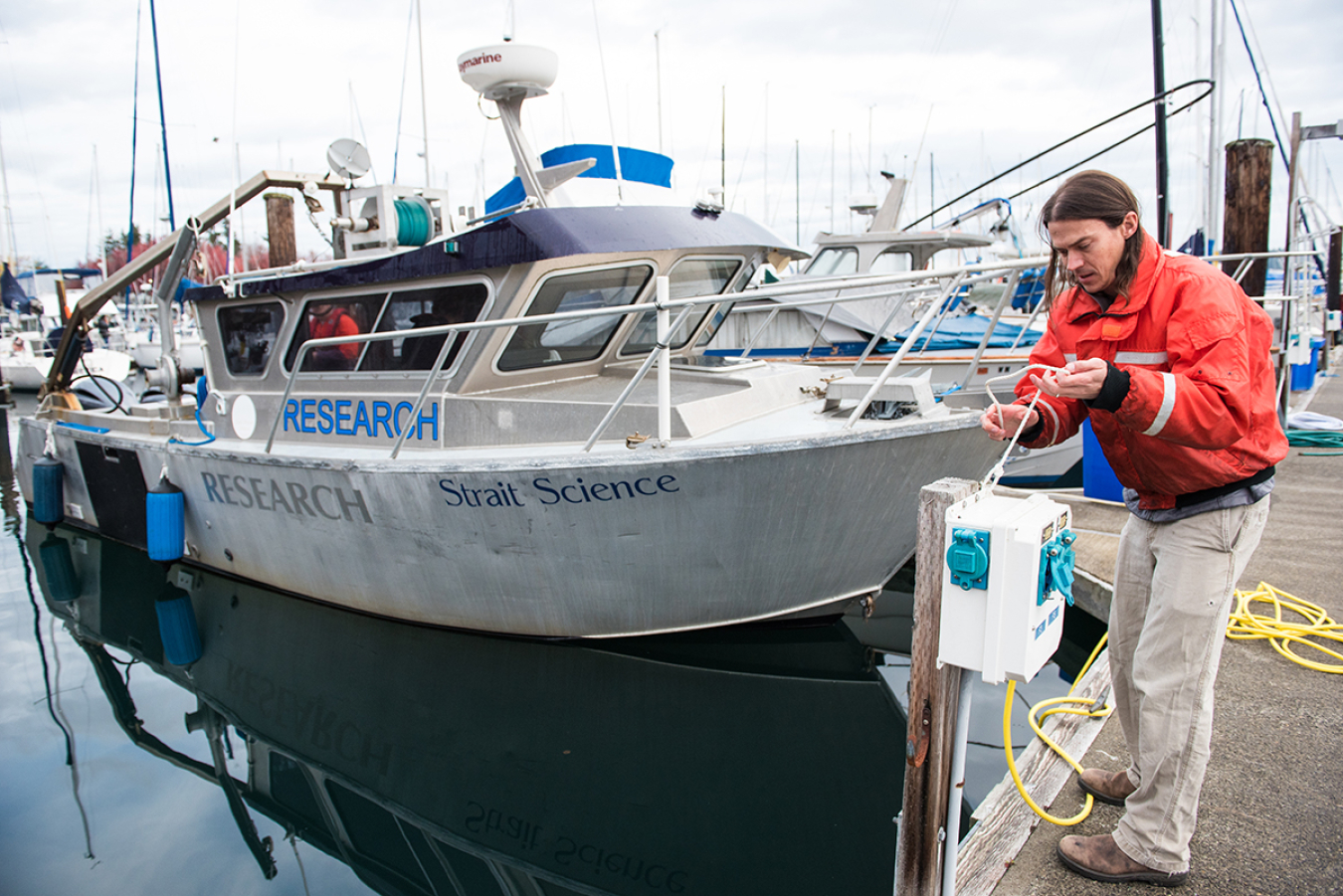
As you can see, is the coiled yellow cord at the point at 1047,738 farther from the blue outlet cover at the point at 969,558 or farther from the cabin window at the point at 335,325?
the cabin window at the point at 335,325

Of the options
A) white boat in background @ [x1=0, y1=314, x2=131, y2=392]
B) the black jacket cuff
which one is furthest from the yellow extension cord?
white boat in background @ [x1=0, y1=314, x2=131, y2=392]

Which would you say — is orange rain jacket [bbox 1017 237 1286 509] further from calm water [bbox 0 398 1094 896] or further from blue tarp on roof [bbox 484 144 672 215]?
blue tarp on roof [bbox 484 144 672 215]

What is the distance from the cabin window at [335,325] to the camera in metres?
5.38

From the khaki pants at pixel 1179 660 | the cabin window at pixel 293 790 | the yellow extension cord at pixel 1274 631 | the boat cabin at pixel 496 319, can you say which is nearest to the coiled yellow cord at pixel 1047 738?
the yellow extension cord at pixel 1274 631

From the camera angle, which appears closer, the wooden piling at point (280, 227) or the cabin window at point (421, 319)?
the cabin window at point (421, 319)

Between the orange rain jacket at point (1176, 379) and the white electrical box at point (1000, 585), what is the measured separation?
30 centimetres

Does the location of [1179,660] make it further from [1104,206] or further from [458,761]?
[458,761]

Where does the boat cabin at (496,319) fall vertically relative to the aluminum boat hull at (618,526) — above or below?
above

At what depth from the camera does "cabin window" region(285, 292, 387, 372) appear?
212 inches

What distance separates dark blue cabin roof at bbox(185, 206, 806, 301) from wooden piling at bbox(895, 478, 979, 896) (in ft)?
9.94

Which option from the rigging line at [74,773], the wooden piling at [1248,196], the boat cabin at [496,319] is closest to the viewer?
the rigging line at [74,773]

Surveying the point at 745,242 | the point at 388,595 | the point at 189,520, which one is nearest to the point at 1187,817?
the point at 745,242

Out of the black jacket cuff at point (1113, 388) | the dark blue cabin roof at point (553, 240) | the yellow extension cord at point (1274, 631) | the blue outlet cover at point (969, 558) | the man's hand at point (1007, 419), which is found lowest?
the yellow extension cord at point (1274, 631)

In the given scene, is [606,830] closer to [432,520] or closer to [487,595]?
[487,595]
